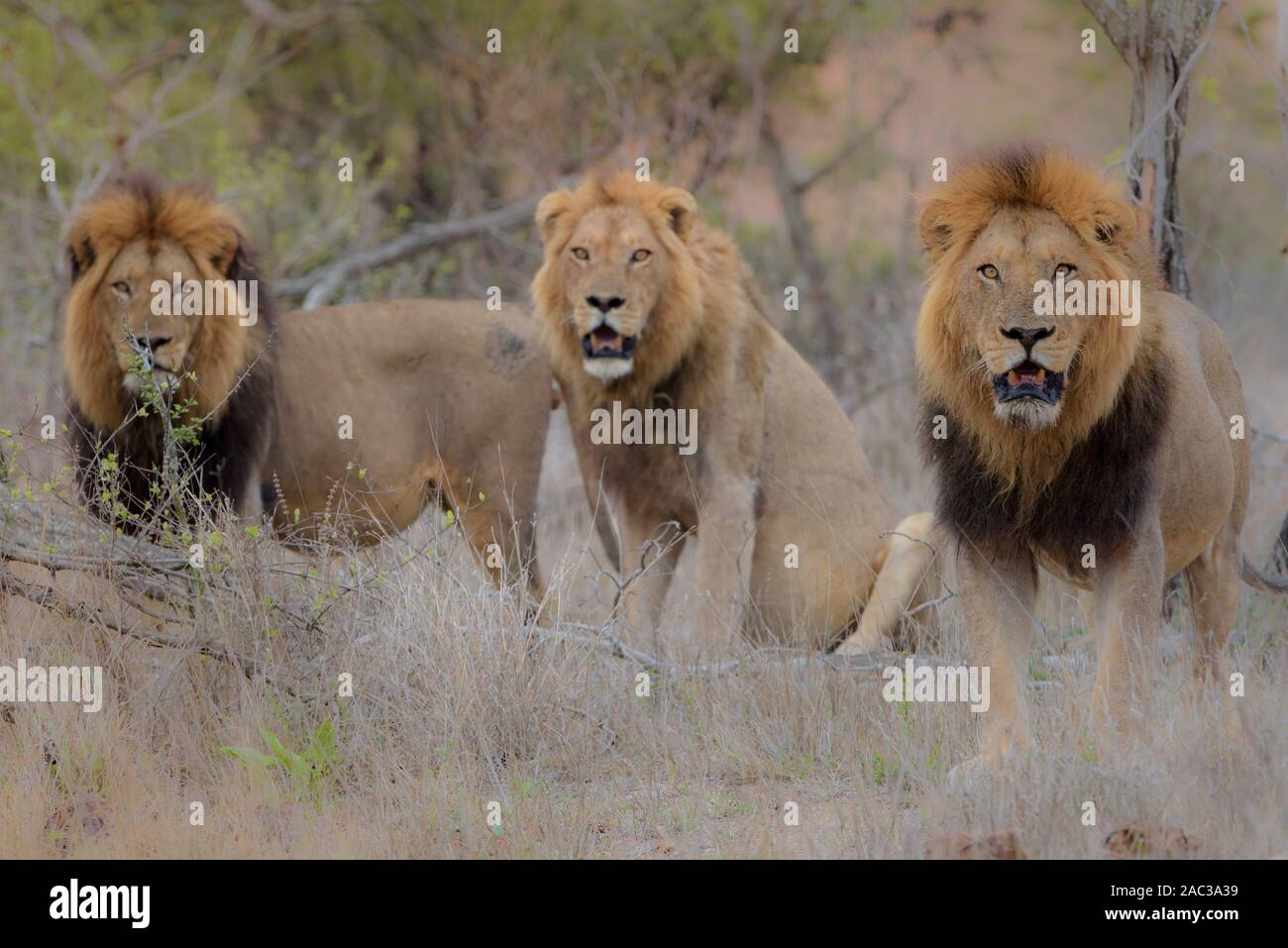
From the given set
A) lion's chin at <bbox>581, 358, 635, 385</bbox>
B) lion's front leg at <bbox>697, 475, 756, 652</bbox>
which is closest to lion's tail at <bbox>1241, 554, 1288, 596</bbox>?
lion's front leg at <bbox>697, 475, 756, 652</bbox>

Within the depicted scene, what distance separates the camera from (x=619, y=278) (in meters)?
6.59

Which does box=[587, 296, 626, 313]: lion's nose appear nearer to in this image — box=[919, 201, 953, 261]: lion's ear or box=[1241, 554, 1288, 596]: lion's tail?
box=[919, 201, 953, 261]: lion's ear

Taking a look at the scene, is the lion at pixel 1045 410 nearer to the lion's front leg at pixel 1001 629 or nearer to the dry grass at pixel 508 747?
the lion's front leg at pixel 1001 629

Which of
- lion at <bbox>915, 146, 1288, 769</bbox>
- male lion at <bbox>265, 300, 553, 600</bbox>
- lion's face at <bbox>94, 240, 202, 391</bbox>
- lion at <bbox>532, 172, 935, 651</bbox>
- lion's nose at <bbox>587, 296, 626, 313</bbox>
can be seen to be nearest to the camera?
lion at <bbox>915, 146, 1288, 769</bbox>

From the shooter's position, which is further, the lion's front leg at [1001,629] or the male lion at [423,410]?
the male lion at [423,410]

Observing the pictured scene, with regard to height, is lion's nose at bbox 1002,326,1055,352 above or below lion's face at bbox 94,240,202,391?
below

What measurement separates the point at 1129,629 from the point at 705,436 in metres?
2.62

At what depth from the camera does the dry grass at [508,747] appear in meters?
4.28

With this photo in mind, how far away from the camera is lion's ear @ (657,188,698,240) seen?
270 inches

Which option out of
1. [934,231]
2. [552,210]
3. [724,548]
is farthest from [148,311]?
[934,231]

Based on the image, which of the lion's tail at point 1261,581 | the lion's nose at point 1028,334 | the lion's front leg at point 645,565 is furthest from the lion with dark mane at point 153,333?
the lion's tail at point 1261,581

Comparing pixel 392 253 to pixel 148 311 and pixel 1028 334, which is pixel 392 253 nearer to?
pixel 148 311
